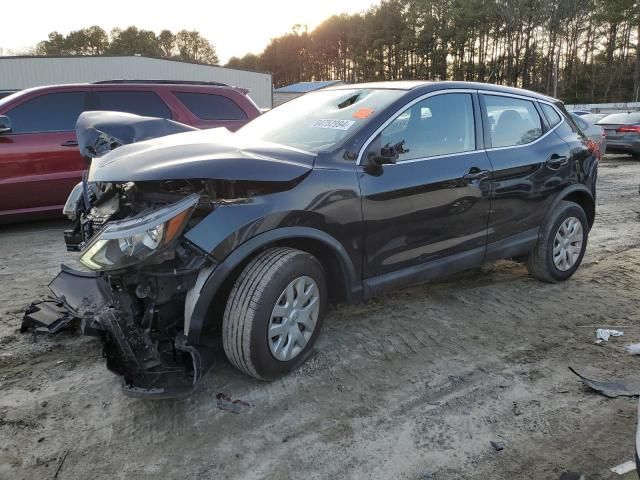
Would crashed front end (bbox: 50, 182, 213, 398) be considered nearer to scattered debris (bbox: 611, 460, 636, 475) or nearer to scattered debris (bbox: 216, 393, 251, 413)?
scattered debris (bbox: 216, 393, 251, 413)

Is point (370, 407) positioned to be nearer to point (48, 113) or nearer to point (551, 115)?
point (551, 115)

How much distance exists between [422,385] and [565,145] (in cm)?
283

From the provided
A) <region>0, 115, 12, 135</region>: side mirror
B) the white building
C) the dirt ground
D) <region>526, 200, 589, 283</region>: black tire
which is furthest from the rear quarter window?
the white building

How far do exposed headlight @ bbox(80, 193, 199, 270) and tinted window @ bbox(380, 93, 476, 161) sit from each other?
1.44 m

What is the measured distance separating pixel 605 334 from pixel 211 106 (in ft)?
18.6

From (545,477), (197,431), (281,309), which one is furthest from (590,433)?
(197,431)

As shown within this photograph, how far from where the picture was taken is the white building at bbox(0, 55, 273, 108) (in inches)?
985

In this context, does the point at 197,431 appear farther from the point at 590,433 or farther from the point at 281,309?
the point at 590,433

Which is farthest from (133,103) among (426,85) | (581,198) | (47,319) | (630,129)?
(630,129)

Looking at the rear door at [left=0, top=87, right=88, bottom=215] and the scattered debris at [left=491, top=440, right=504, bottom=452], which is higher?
the rear door at [left=0, top=87, right=88, bottom=215]

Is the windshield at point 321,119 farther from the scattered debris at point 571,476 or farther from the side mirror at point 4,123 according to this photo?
the side mirror at point 4,123

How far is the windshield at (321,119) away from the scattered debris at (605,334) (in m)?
2.23

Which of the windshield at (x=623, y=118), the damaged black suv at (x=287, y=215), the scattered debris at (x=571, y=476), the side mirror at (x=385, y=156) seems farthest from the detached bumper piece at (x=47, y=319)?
the windshield at (x=623, y=118)

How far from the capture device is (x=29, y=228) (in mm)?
6812
